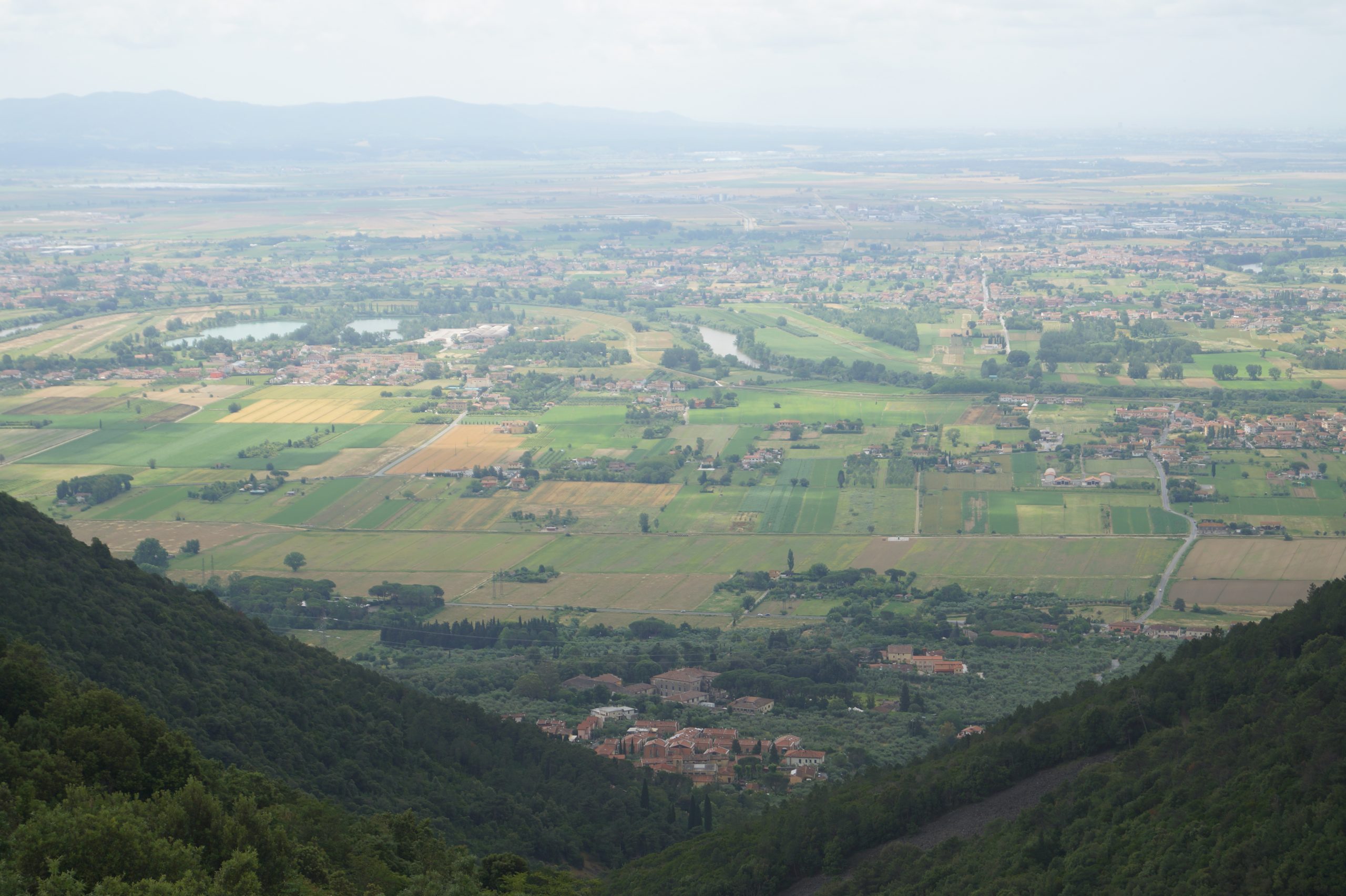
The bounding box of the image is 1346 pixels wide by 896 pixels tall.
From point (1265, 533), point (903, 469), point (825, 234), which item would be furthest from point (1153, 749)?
point (825, 234)

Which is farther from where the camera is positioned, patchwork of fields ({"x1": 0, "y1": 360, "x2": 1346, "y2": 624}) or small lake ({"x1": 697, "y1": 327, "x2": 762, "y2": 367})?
small lake ({"x1": 697, "y1": 327, "x2": 762, "y2": 367})

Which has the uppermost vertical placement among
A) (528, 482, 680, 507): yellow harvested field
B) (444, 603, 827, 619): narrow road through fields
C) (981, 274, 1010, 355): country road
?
(981, 274, 1010, 355): country road

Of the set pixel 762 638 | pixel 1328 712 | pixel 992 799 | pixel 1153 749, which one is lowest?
pixel 762 638

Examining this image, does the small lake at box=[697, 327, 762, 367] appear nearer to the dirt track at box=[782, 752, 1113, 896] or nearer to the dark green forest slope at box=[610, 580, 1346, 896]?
the dark green forest slope at box=[610, 580, 1346, 896]

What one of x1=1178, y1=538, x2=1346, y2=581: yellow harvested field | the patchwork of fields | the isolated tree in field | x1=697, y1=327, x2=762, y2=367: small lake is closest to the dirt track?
the patchwork of fields

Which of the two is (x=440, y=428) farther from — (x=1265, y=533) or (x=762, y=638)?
(x=1265, y=533)

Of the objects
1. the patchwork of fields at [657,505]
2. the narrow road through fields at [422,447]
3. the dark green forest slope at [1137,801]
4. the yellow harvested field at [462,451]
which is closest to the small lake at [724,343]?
the patchwork of fields at [657,505]
